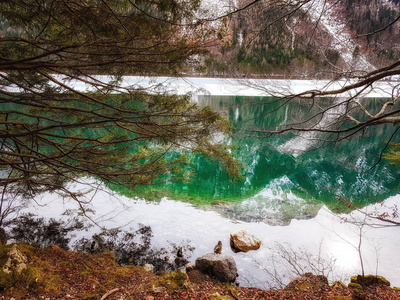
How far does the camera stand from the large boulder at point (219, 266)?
4.44 metres

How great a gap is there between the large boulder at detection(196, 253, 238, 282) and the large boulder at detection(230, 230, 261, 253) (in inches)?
26.2

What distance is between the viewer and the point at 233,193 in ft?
28.0

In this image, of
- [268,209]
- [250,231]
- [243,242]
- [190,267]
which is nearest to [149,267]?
[190,267]

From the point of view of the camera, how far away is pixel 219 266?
4.48 m

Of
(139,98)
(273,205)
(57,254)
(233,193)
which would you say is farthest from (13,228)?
(273,205)

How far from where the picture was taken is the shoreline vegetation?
2777mm

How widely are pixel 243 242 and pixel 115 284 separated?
2.93 meters

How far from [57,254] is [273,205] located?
5.83 meters

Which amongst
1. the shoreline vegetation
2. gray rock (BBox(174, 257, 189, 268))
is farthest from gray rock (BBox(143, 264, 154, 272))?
gray rock (BBox(174, 257, 189, 268))

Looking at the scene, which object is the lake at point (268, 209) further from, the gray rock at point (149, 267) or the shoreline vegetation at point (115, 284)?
the shoreline vegetation at point (115, 284)

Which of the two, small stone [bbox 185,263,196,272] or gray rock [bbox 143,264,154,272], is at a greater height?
gray rock [bbox 143,264,154,272]

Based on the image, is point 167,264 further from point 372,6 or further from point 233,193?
point 372,6

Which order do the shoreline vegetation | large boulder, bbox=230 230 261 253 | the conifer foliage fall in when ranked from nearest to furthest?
the conifer foliage
the shoreline vegetation
large boulder, bbox=230 230 261 253

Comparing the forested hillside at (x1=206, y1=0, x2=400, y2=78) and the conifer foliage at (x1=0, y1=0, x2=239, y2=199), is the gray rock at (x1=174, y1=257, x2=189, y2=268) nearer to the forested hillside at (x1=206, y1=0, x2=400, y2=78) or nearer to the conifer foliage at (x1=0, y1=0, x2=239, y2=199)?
the conifer foliage at (x1=0, y1=0, x2=239, y2=199)
